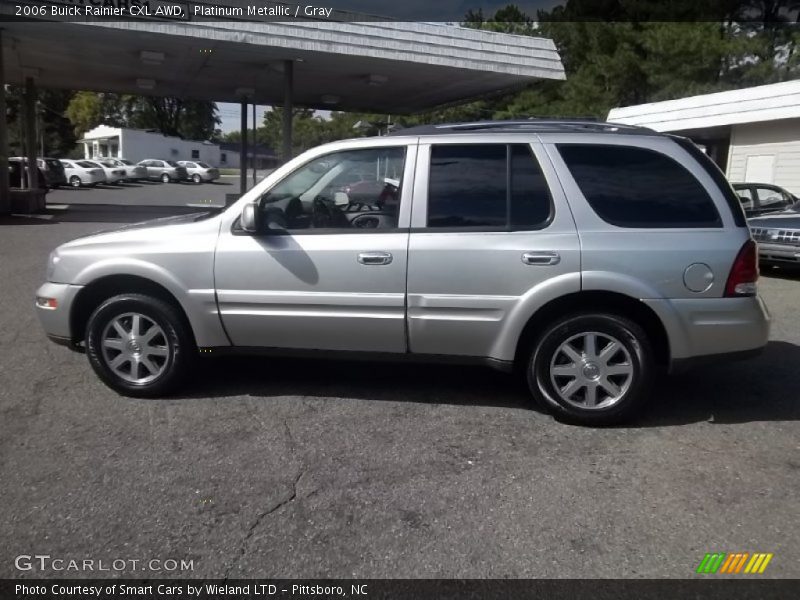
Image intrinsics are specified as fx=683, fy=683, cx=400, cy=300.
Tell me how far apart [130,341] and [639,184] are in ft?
11.6

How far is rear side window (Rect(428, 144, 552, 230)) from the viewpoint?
173 inches

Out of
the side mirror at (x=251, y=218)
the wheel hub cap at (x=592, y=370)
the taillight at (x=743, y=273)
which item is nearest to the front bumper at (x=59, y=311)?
Result: the side mirror at (x=251, y=218)

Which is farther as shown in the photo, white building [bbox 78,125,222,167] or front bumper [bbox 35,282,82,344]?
white building [bbox 78,125,222,167]

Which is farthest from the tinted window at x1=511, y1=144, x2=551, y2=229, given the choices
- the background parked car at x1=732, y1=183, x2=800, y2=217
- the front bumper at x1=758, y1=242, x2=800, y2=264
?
the background parked car at x1=732, y1=183, x2=800, y2=217

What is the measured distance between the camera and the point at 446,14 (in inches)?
569

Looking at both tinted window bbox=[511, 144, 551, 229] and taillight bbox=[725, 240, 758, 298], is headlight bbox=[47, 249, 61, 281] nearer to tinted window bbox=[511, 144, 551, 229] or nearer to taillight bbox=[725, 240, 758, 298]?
tinted window bbox=[511, 144, 551, 229]

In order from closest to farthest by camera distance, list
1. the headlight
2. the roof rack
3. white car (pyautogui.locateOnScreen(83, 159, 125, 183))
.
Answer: the roof rack → the headlight → white car (pyautogui.locateOnScreen(83, 159, 125, 183))

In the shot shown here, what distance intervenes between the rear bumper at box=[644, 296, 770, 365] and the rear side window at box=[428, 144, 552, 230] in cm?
95

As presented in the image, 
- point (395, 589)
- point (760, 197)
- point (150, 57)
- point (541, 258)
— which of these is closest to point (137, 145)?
point (150, 57)

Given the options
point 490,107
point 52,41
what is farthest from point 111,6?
point 490,107

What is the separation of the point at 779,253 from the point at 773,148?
1052cm

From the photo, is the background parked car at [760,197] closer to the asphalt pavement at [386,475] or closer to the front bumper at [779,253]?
the front bumper at [779,253]

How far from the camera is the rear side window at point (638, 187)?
430 cm

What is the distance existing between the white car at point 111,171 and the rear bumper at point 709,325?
3913 centimetres
